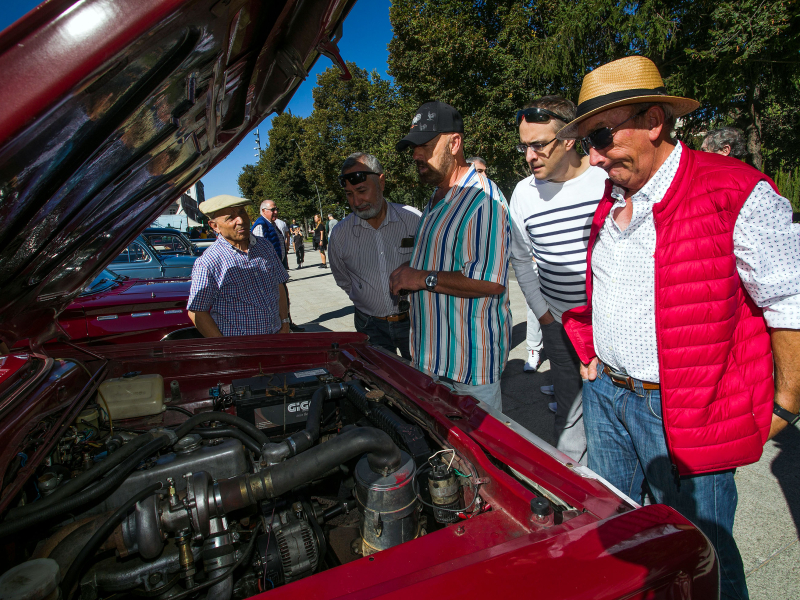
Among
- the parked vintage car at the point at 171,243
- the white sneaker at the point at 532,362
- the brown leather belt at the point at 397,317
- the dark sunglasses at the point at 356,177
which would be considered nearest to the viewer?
the dark sunglasses at the point at 356,177

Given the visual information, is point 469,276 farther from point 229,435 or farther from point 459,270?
point 229,435

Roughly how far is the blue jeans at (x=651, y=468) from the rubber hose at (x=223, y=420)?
132cm

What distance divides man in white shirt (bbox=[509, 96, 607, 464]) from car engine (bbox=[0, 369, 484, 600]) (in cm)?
122

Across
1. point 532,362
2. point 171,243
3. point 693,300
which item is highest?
point 171,243

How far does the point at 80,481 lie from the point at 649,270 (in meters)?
1.85

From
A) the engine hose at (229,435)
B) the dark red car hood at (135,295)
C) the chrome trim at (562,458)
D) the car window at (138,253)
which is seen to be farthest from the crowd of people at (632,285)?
the car window at (138,253)

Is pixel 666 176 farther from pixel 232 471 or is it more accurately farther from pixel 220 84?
pixel 232 471

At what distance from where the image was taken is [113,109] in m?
0.90

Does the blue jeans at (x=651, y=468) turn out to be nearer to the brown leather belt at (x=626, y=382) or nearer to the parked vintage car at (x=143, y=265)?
the brown leather belt at (x=626, y=382)

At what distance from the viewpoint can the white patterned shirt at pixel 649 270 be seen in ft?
4.23

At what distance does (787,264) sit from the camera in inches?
50.6

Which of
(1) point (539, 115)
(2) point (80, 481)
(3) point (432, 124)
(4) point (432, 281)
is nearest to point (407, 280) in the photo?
(4) point (432, 281)

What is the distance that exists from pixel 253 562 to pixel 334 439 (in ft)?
1.47

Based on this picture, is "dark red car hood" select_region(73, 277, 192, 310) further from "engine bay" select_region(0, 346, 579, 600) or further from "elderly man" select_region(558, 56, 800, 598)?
"elderly man" select_region(558, 56, 800, 598)
